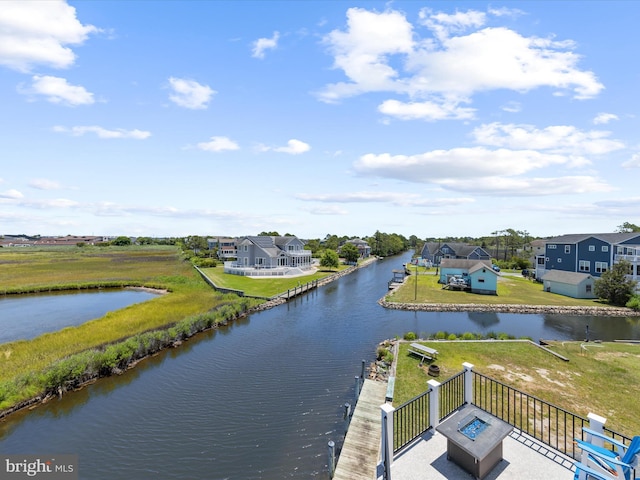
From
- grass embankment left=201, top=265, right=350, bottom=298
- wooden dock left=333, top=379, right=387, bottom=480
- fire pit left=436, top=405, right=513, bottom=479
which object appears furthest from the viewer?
grass embankment left=201, top=265, right=350, bottom=298

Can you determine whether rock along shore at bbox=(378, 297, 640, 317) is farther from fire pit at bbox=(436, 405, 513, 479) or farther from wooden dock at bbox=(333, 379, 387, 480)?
fire pit at bbox=(436, 405, 513, 479)

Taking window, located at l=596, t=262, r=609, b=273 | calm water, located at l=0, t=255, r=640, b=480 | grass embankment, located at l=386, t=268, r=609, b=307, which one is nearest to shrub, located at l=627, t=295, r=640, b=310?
grass embankment, located at l=386, t=268, r=609, b=307

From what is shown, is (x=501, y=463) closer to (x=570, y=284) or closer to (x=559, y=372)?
(x=559, y=372)

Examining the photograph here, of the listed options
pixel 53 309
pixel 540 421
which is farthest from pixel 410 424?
pixel 53 309

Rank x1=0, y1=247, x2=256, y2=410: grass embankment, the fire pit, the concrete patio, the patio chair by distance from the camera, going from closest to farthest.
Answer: the patio chair, the fire pit, the concrete patio, x1=0, y1=247, x2=256, y2=410: grass embankment

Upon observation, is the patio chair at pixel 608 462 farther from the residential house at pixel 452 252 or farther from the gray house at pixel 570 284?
the residential house at pixel 452 252

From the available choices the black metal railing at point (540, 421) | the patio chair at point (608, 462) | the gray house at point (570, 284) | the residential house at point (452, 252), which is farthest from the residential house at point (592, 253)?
the patio chair at point (608, 462)
